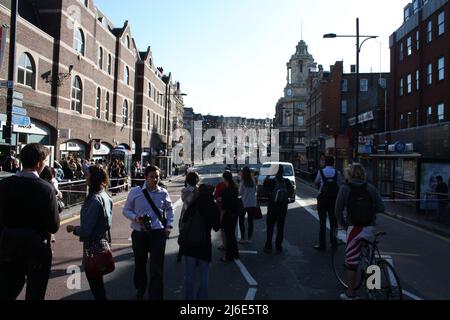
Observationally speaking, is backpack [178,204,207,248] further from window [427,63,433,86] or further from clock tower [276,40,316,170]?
clock tower [276,40,316,170]

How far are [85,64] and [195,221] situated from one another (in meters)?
25.6

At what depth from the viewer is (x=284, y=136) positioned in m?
95.3

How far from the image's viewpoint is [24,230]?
4012 mm

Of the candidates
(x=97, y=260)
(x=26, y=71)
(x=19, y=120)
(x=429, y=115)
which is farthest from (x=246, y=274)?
(x=429, y=115)

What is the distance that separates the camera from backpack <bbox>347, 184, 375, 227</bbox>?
5.62 m

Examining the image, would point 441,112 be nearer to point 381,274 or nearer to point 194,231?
point 381,274

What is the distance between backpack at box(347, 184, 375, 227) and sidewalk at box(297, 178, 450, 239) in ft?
24.6

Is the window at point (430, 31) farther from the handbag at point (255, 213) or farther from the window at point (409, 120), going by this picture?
the handbag at point (255, 213)

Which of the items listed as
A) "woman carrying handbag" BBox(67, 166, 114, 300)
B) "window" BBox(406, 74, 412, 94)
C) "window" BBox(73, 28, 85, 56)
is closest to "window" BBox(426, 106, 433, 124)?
"window" BBox(406, 74, 412, 94)

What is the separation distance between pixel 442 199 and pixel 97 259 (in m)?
12.8

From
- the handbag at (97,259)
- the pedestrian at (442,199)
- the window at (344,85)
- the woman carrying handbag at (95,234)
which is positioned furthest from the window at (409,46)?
the handbag at (97,259)

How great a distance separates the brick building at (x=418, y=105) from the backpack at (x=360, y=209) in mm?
12739

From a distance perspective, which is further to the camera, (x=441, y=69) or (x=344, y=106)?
(x=344, y=106)

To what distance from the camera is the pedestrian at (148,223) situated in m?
5.45
